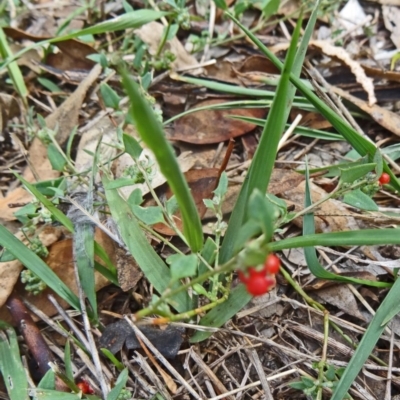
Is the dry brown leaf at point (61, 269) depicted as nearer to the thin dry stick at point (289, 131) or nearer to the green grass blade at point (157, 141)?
the green grass blade at point (157, 141)

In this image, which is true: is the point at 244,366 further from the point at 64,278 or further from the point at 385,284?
the point at 64,278

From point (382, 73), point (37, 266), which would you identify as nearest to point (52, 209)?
point (37, 266)

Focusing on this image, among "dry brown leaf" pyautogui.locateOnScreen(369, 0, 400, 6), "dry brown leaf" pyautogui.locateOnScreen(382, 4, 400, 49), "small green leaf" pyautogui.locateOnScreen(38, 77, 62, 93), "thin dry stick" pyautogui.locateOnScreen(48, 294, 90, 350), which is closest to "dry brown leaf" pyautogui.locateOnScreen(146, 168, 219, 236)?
"thin dry stick" pyautogui.locateOnScreen(48, 294, 90, 350)

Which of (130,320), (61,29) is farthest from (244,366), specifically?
(61,29)

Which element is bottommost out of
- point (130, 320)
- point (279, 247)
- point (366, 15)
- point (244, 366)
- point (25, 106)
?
point (244, 366)

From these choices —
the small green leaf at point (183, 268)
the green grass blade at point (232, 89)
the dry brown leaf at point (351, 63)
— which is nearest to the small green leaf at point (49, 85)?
the green grass blade at point (232, 89)
